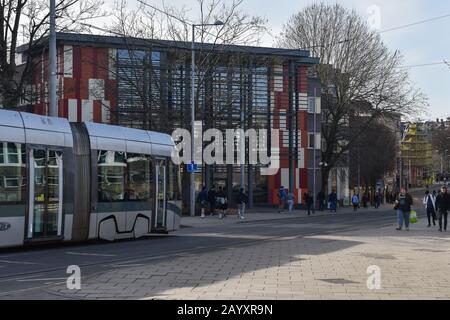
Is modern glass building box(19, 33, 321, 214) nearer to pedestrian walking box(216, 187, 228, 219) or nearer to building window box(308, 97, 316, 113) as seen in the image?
building window box(308, 97, 316, 113)

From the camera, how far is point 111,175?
18391 mm

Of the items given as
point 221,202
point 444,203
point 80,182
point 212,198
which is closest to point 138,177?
point 80,182

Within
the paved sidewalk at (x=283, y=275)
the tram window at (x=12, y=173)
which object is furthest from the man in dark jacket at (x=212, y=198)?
the tram window at (x=12, y=173)

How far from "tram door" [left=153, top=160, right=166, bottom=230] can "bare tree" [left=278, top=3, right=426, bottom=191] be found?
3457 cm

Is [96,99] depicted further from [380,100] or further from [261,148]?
[380,100]

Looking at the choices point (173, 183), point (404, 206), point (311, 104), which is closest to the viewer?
point (173, 183)

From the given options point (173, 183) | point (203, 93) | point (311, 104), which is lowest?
point (173, 183)

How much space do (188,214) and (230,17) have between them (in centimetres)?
1214

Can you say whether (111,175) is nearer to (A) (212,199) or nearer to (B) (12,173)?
(B) (12,173)

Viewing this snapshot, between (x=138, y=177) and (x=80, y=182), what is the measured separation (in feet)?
8.55

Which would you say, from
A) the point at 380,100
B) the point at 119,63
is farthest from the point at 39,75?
the point at 380,100

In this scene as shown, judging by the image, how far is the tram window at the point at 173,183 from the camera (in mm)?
21094

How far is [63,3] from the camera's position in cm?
2831

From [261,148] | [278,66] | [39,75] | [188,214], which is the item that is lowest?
[188,214]
